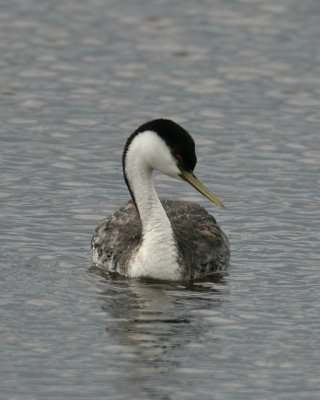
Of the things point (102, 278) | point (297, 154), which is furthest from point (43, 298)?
point (297, 154)

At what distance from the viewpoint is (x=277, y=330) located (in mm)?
13875

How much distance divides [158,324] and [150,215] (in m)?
2.29

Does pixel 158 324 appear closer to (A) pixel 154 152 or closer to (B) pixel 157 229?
(B) pixel 157 229

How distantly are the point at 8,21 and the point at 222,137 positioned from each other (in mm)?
6960

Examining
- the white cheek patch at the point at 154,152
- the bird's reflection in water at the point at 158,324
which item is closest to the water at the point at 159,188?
the bird's reflection in water at the point at 158,324

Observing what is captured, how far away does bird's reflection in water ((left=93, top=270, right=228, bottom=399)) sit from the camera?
12.7 m

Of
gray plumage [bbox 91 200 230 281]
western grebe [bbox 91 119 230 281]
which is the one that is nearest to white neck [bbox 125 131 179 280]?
western grebe [bbox 91 119 230 281]

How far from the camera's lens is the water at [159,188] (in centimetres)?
1291

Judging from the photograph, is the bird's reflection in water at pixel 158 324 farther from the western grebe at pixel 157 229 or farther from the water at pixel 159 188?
the western grebe at pixel 157 229

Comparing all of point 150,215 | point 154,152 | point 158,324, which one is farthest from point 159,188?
point 158,324

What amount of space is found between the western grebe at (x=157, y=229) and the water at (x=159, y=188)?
0.86ft

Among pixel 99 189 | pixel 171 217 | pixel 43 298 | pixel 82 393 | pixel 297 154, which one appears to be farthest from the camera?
pixel 297 154

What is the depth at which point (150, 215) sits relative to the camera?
16266 millimetres

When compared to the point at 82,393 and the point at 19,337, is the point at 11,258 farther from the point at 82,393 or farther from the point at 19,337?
the point at 82,393
